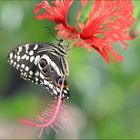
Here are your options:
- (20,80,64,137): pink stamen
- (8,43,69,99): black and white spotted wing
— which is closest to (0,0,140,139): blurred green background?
(8,43,69,99): black and white spotted wing

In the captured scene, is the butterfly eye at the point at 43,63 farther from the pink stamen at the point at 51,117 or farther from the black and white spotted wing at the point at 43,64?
the pink stamen at the point at 51,117

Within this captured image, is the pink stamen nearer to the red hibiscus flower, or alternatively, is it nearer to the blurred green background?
the red hibiscus flower

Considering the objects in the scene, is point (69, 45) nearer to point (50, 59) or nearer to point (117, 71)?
point (50, 59)

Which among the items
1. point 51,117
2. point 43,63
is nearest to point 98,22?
point 43,63

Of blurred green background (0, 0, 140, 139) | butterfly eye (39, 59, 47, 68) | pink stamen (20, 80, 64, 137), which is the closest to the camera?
pink stamen (20, 80, 64, 137)

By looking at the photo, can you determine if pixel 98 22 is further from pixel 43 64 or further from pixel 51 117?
pixel 51 117

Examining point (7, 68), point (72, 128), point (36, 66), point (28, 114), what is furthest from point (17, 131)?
point (36, 66)

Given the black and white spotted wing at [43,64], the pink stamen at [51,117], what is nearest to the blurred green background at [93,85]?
the black and white spotted wing at [43,64]
